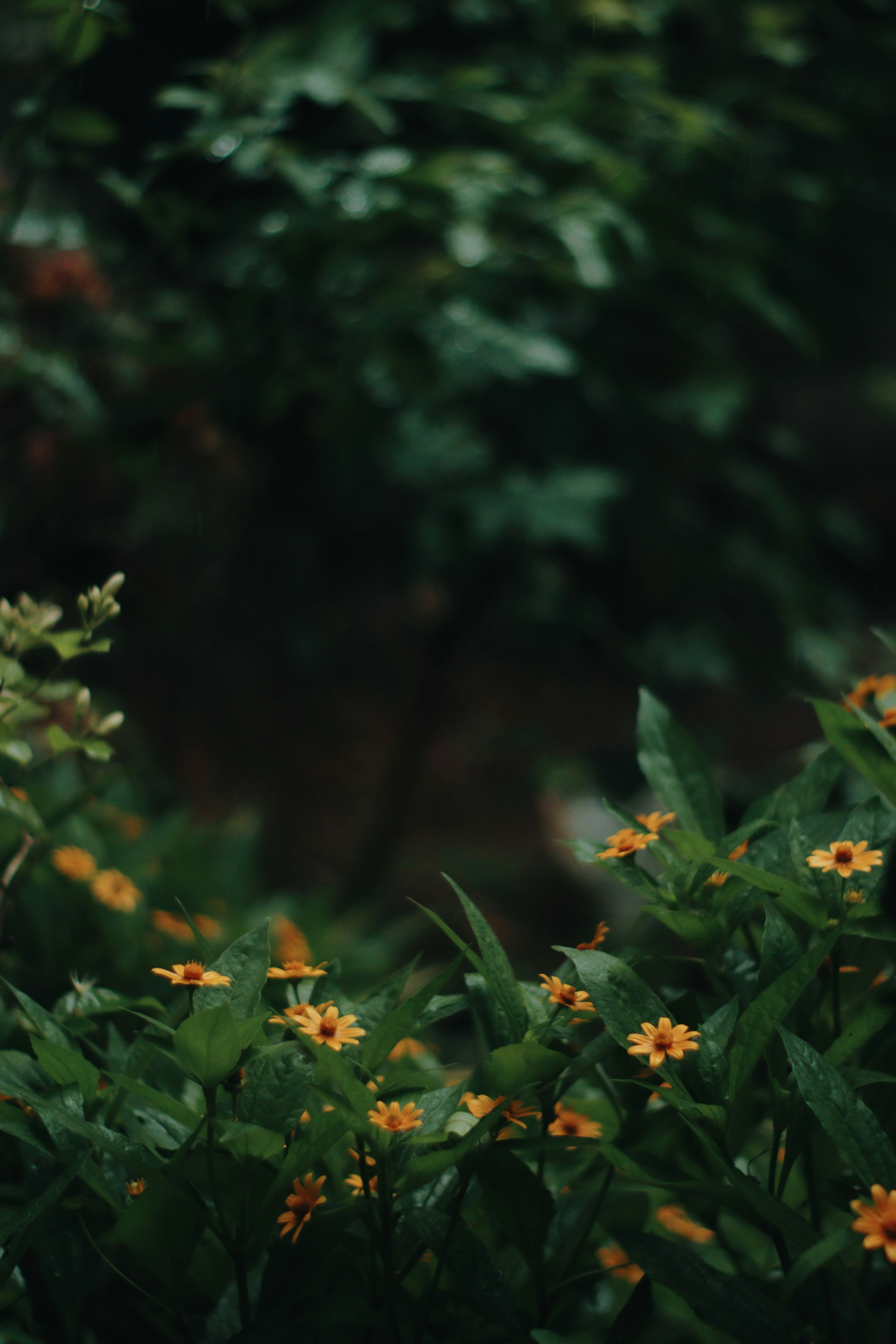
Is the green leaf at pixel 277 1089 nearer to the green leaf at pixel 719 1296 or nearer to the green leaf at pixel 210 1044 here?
the green leaf at pixel 210 1044

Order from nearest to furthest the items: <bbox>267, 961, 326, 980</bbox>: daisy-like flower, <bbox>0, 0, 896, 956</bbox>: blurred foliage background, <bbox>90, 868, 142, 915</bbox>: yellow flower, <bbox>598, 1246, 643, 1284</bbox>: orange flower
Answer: <bbox>267, 961, 326, 980</bbox>: daisy-like flower, <bbox>598, 1246, 643, 1284</bbox>: orange flower, <bbox>90, 868, 142, 915</bbox>: yellow flower, <bbox>0, 0, 896, 956</bbox>: blurred foliage background

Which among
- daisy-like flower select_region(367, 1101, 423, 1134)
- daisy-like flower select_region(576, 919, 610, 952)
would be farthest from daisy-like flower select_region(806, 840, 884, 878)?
daisy-like flower select_region(367, 1101, 423, 1134)

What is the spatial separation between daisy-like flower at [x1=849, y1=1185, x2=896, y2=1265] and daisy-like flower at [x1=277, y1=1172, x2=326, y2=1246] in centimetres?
23

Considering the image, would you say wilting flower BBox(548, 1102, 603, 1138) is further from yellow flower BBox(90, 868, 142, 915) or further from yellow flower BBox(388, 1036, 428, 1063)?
yellow flower BBox(90, 868, 142, 915)

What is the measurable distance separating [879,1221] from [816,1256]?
0.03 m

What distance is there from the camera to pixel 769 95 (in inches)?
47.9

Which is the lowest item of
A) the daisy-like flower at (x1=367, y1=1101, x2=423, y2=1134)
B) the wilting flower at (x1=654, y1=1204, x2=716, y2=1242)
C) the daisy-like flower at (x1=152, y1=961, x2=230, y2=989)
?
the wilting flower at (x1=654, y1=1204, x2=716, y2=1242)

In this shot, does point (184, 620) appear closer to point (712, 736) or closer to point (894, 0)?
point (712, 736)

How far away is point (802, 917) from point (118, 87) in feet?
4.15

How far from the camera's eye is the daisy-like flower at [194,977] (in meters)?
0.39

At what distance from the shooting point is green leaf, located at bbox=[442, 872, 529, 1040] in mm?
405

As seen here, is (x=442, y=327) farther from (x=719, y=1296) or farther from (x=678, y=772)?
(x=719, y=1296)

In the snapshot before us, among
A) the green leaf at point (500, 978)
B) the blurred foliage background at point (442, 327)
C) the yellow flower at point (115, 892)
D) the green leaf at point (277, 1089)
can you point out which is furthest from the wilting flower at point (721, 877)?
the blurred foliage background at point (442, 327)

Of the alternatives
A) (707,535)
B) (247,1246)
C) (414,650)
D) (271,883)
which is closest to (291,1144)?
(247,1246)
